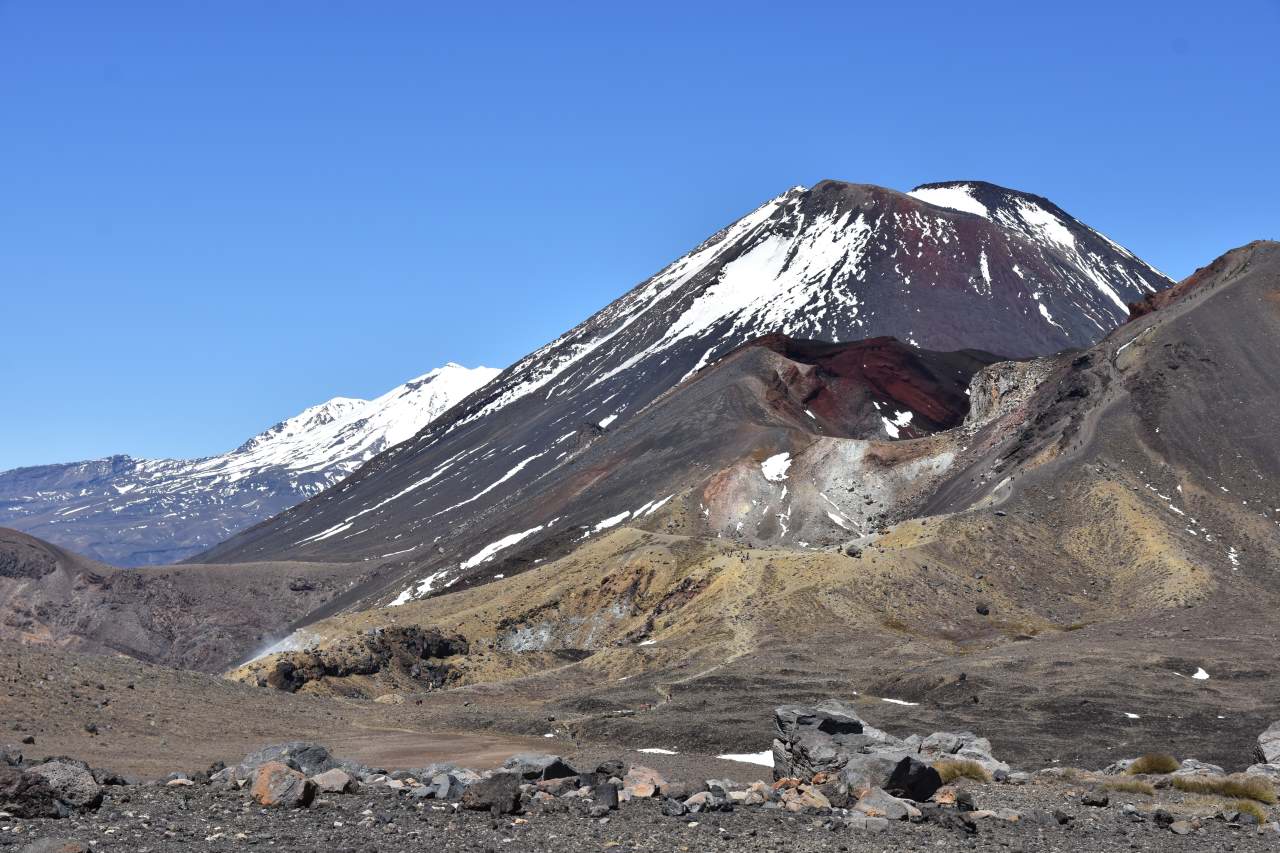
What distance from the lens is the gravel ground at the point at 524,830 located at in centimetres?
1938

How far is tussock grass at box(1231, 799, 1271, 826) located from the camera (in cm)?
2417

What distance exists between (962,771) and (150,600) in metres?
137

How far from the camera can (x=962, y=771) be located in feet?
98.1

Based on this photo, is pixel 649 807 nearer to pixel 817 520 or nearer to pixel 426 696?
pixel 426 696

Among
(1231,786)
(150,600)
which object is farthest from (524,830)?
(150,600)

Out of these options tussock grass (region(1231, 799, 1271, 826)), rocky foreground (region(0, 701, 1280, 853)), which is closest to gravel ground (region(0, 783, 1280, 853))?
rocky foreground (region(0, 701, 1280, 853))

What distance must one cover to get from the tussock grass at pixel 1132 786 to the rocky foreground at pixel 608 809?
1.8 inches

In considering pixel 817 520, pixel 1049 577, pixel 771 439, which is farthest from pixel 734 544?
pixel 771 439

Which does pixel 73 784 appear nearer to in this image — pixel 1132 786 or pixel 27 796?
pixel 27 796

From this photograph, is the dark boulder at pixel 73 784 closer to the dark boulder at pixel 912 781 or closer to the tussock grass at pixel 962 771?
the dark boulder at pixel 912 781

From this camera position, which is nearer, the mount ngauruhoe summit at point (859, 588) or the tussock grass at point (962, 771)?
the tussock grass at point (962, 771)

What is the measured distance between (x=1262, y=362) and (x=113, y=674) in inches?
3278

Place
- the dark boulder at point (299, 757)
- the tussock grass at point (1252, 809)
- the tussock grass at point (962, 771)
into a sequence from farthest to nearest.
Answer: the tussock grass at point (962, 771), the dark boulder at point (299, 757), the tussock grass at point (1252, 809)

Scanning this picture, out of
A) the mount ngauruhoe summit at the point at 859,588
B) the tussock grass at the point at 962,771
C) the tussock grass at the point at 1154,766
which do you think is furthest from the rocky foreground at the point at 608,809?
the mount ngauruhoe summit at the point at 859,588
